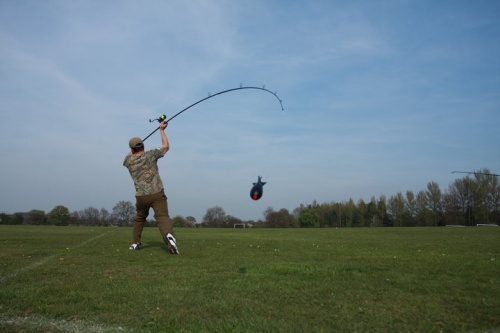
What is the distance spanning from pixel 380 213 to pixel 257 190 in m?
101

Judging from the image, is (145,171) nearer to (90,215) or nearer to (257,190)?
(257,190)

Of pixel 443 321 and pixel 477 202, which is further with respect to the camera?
pixel 477 202

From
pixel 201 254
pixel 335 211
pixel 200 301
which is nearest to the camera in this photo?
pixel 200 301

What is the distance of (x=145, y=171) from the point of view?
32.9 ft

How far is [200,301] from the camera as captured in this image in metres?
4.57

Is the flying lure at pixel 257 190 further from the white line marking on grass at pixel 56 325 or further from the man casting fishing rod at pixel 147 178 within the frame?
the man casting fishing rod at pixel 147 178

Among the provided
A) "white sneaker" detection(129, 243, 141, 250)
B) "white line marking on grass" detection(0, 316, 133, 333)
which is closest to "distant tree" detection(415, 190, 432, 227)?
"white sneaker" detection(129, 243, 141, 250)

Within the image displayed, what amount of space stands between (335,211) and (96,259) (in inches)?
3926

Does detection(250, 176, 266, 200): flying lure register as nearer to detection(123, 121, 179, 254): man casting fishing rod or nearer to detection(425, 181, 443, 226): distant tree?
detection(123, 121, 179, 254): man casting fishing rod

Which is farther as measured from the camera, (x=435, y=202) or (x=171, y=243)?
(x=435, y=202)

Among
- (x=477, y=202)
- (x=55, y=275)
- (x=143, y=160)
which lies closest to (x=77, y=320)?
(x=55, y=275)

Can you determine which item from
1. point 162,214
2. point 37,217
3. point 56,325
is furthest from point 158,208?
point 37,217

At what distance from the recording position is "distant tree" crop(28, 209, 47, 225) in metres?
79.8

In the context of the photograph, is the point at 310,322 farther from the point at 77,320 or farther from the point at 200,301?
the point at 77,320
